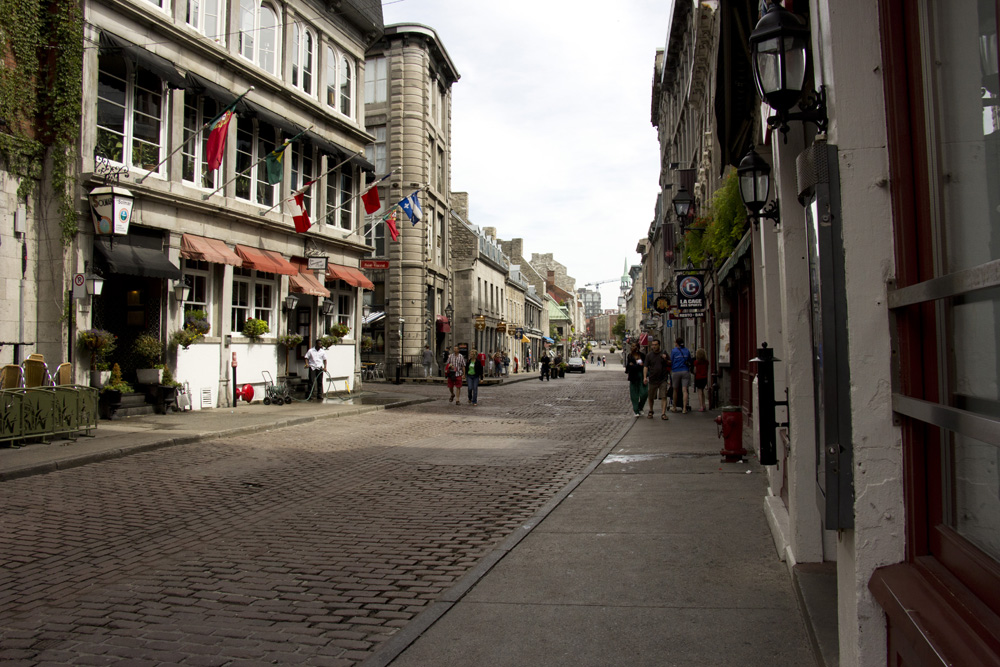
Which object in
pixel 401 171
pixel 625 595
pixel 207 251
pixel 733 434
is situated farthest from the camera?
pixel 401 171

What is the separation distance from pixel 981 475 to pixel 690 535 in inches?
173

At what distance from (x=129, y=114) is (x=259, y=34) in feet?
19.4

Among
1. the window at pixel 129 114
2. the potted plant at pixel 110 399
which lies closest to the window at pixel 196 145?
the window at pixel 129 114

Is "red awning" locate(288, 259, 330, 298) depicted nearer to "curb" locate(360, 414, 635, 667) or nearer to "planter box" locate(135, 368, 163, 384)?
"planter box" locate(135, 368, 163, 384)

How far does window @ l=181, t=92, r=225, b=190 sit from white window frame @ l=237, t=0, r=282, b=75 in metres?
2.22

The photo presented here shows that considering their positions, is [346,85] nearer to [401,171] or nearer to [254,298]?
[254,298]

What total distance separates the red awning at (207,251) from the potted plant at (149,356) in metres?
2.14

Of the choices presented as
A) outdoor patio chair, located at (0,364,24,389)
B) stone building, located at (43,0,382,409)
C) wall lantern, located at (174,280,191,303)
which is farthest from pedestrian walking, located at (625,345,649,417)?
outdoor patio chair, located at (0,364,24,389)

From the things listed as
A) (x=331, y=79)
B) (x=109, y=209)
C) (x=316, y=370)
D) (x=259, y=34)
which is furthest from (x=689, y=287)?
(x=109, y=209)

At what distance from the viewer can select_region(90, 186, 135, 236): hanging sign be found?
1443 centimetres

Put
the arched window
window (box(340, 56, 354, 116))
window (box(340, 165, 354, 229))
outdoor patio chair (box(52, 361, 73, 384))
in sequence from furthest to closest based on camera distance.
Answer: window (box(340, 165, 354, 229))
window (box(340, 56, 354, 116))
the arched window
outdoor patio chair (box(52, 361, 73, 384))

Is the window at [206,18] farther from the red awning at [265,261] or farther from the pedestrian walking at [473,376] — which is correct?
the pedestrian walking at [473,376]

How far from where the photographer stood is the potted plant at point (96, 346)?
47.4 ft

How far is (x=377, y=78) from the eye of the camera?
122ft
